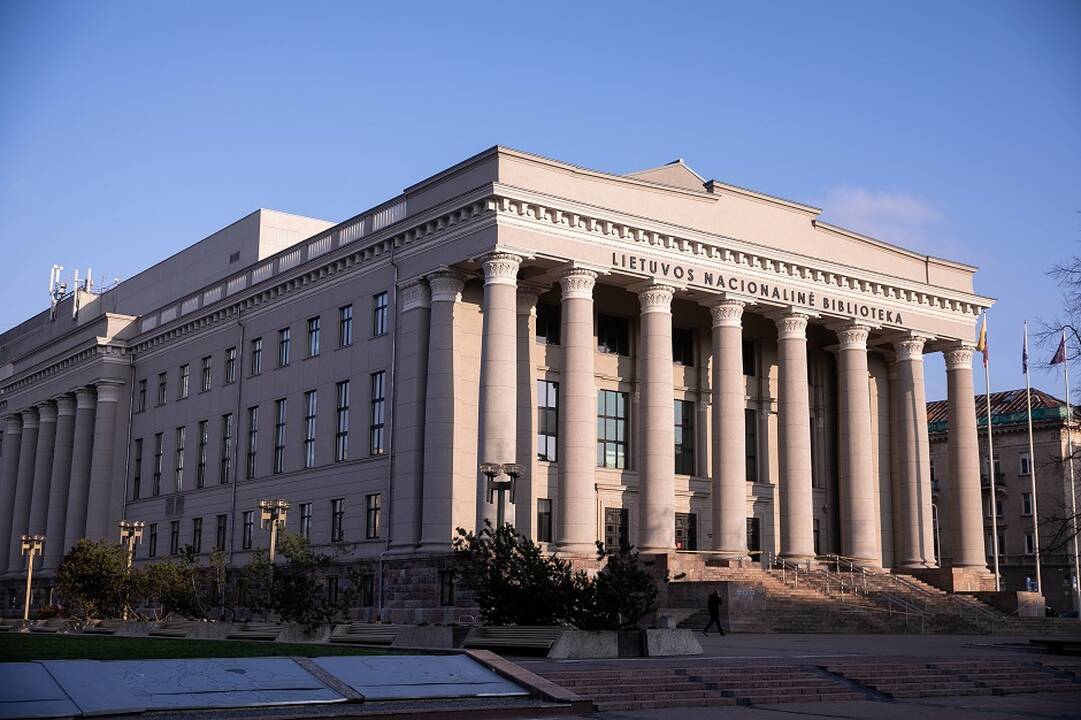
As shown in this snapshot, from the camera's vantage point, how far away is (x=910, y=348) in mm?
59219

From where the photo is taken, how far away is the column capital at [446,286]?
48125 mm

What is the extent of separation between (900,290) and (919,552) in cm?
1235

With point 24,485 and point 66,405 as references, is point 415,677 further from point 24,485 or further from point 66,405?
point 24,485

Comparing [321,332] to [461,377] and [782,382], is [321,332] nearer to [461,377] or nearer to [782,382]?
[461,377]

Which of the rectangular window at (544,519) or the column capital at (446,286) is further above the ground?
the column capital at (446,286)

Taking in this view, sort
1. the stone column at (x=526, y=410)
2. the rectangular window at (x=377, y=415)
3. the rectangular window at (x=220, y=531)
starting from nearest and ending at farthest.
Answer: the stone column at (x=526, y=410) → the rectangular window at (x=377, y=415) → the rectangular window at (x=220, y=531)

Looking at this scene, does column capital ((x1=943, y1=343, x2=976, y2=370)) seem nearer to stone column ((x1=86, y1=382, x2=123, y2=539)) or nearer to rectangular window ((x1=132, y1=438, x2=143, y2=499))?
rectangular window ((x1=132, y1=438, x2=143, y2=499))

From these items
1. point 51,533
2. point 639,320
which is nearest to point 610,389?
point 639,320

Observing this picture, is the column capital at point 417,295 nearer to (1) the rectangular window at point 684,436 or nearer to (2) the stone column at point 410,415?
(2) the stone column at point 410,415

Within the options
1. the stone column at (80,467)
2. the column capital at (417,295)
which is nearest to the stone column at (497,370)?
the column capital at (417,295)

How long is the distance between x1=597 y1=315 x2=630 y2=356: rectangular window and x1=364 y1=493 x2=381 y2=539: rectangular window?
1190 centimetres

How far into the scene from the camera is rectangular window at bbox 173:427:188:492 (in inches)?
2594

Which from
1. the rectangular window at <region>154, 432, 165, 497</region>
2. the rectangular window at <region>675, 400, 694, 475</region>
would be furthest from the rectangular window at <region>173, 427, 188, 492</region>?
the rectangular window at <region>675, 400, 694, 475</region>

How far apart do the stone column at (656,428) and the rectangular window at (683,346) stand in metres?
8.10
